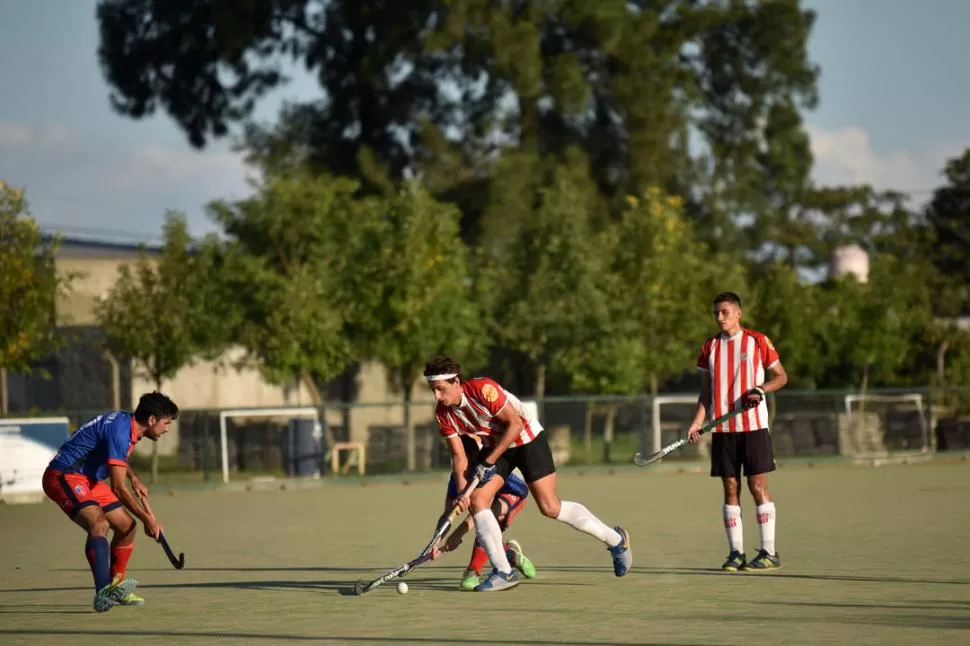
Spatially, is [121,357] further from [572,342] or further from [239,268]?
[572,342]

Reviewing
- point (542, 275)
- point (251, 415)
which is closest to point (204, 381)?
point (542, 275)

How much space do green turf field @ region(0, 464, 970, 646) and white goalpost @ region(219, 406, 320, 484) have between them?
7.12 meters

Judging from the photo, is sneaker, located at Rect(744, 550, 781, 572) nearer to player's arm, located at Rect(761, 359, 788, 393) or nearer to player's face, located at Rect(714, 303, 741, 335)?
player's arm, located at Rect(761, 359, 788, 393)

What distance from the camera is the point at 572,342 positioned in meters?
36.3

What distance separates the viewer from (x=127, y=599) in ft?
33.4

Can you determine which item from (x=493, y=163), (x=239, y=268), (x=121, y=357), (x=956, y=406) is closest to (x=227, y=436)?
(x=121, y=357)

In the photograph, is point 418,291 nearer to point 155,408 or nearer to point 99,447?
point 99,447

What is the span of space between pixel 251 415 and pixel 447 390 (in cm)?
1841

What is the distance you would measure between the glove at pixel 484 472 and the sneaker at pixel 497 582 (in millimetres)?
570

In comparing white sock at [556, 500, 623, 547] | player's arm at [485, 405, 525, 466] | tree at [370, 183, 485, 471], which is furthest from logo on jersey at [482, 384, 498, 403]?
tree at [370, 183, 485, 471]

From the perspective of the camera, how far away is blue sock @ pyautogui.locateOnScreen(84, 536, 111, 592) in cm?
992

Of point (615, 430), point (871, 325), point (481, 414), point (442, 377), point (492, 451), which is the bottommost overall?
point (615, 430)

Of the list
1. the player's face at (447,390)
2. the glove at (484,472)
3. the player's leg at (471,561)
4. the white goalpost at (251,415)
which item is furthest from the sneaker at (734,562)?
the white goalpost at (251,415)

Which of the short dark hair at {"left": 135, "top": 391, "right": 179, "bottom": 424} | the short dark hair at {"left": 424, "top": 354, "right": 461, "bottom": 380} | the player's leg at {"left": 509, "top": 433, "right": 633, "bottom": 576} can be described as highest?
the short dark hair at {"left": 424, "top": 354, "right": 461, "bottom": 380}
